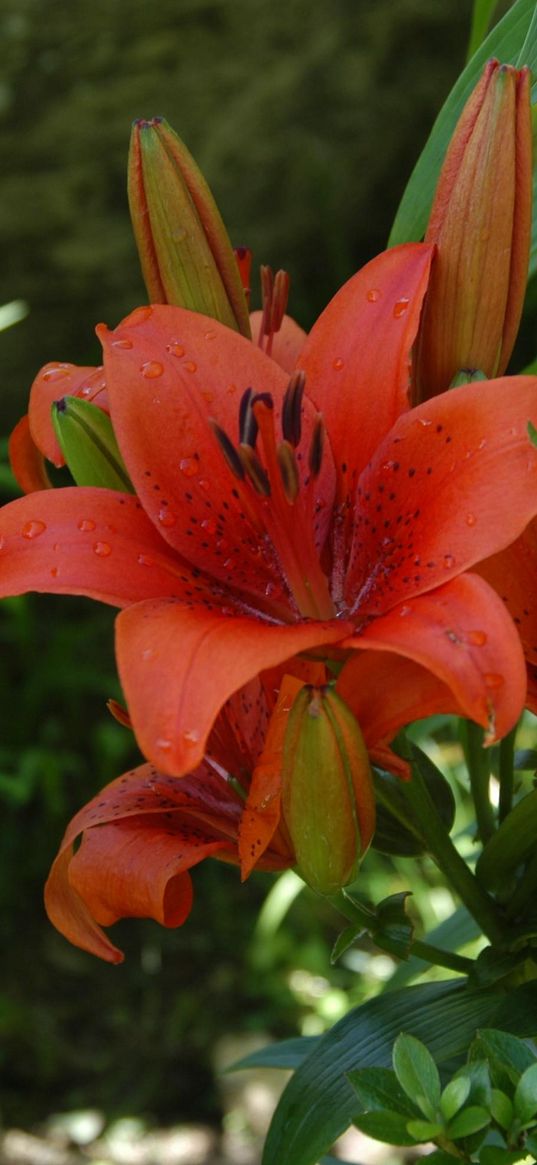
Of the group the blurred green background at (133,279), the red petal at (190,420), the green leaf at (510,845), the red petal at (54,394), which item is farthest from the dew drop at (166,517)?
the blurred green background at (133,279)

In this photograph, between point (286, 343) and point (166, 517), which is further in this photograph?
point (286, 343)

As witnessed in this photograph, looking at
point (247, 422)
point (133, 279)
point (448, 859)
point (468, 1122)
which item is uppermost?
point (133, 279)

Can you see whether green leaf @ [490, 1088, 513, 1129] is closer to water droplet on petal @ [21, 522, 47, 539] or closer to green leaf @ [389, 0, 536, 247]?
water droplet on petal @ [21, 522, 47, 539]

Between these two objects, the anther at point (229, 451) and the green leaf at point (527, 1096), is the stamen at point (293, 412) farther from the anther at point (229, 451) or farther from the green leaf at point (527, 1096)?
the green leaf at point (527, 1096)

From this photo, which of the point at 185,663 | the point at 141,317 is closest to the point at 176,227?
the point at 141,317

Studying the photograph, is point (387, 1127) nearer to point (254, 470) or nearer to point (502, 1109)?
point (502, 1109)

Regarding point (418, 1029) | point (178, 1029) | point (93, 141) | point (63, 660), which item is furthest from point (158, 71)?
point (418, 1029)

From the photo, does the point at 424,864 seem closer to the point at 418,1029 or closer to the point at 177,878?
the point at 418,1029
